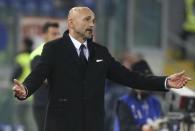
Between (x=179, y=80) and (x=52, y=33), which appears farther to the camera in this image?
(x=52, y=33)

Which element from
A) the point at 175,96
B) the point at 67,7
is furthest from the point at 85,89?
the point at 67,7

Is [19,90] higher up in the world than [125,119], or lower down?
higher up

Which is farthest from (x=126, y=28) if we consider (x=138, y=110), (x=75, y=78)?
(x=75, y=78)

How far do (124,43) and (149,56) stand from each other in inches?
23.1

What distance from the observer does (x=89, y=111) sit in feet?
25.8

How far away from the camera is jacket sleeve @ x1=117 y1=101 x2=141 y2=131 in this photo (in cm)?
1001

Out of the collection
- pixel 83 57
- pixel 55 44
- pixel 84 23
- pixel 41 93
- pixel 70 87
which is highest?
pixel 84 23

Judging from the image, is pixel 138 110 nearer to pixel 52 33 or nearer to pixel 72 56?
pixel 52 33

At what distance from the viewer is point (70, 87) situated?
7844 mm

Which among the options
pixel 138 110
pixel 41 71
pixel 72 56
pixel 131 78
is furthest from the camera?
pixel 138 110

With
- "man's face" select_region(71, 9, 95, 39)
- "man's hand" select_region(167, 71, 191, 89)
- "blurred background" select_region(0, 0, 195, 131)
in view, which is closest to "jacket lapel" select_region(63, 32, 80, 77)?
"man's face" select_region(71, 9, 95, 39)

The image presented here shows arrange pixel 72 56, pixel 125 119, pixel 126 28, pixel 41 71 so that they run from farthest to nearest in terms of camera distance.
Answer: pixel 126 28, pixel 125 119, pixel 72 56, pixel 41 71

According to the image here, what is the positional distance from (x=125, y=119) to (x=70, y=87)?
91.8 inches

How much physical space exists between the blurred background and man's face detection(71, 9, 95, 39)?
362 inches
